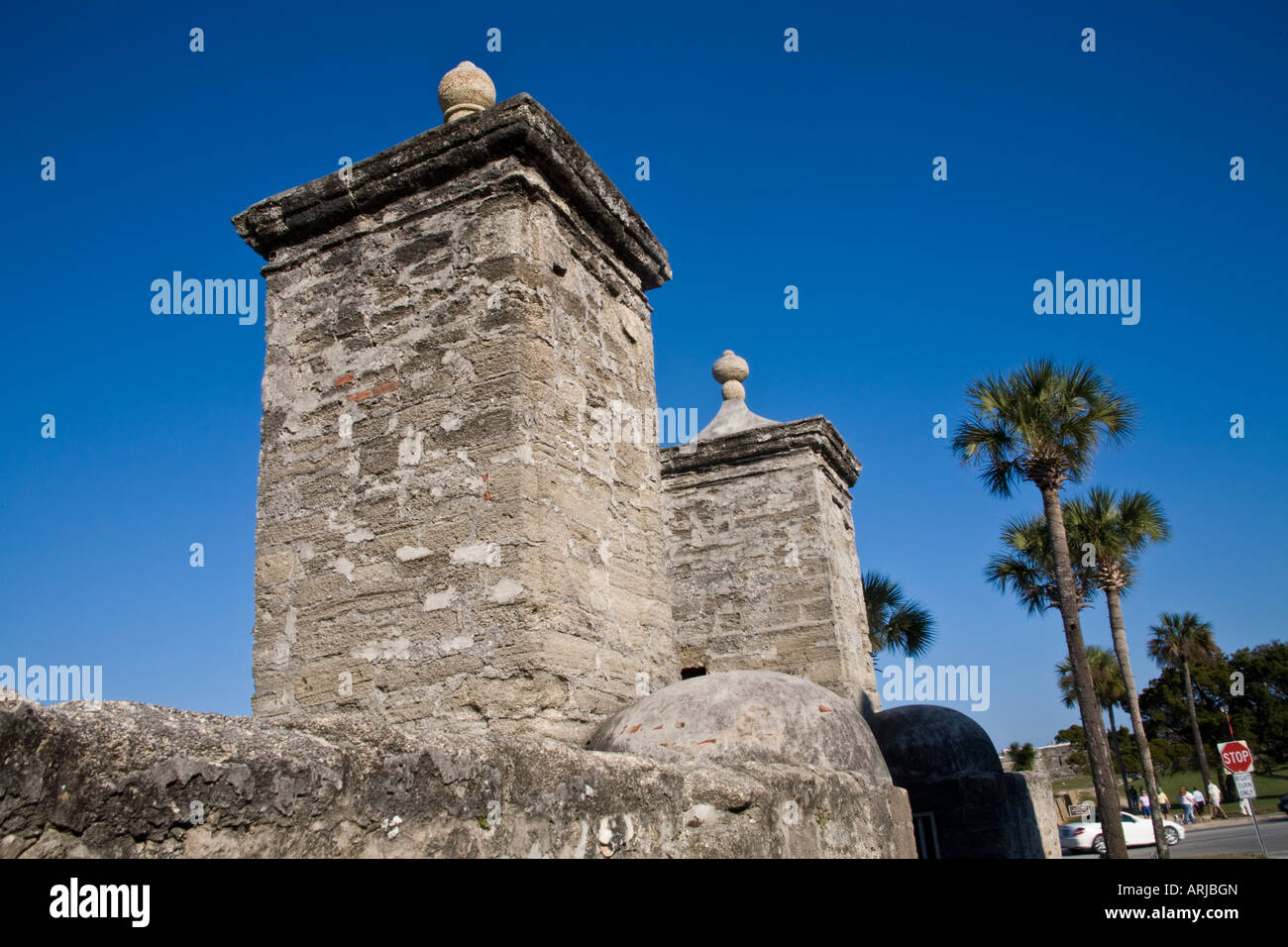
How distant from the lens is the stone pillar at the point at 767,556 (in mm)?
7695

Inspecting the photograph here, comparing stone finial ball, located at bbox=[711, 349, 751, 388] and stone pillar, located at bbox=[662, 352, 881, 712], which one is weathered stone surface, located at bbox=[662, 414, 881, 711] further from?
stone finial ball, located at bbox=[711, 349, 751, 388]

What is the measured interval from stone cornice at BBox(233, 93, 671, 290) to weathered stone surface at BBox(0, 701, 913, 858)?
278 cm

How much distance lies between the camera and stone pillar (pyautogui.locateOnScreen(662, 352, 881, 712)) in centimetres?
770

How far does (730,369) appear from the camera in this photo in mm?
9391

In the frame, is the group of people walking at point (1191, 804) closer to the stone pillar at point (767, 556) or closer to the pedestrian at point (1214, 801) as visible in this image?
the pedestrian at point (1214, 801)

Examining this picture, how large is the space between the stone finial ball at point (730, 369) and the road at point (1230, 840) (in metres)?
8.82

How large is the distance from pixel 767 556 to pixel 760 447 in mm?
922

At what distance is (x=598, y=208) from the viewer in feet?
15.7

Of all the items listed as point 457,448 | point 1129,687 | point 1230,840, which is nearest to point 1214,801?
point 1230,840

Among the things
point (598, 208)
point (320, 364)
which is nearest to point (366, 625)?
point (320, 364)

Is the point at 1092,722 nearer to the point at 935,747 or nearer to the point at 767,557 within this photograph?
the point at 767,557

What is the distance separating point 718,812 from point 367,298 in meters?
2.89

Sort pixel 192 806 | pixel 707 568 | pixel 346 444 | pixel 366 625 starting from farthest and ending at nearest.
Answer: pixel 707 568
pixel 346 444
pixel 366 625
pixel 192 806
